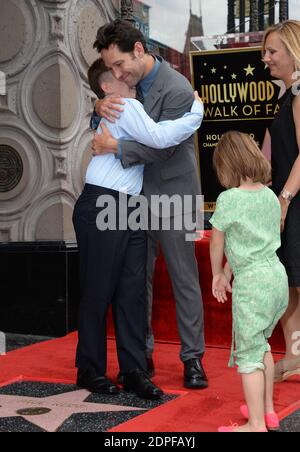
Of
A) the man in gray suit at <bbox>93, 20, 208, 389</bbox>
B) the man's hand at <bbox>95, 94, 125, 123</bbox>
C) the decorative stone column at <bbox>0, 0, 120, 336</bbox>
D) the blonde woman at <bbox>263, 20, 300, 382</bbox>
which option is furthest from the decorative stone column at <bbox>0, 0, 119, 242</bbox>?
the blonde woman at <bbox>263, 20, 300, 382</bbox>

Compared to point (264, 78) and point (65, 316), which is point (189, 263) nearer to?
point (65, 316)

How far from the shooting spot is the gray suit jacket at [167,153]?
10.8ft

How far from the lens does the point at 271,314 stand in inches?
107

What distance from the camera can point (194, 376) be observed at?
11.2 ft

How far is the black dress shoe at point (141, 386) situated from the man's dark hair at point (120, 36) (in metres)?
1.41

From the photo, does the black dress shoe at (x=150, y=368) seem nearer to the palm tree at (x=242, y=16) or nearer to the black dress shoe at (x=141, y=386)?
the black dress shoe at (x=141, y=386)

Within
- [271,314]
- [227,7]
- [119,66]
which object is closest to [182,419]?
[271,314]

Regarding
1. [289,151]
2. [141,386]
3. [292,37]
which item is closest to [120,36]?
[292,37]

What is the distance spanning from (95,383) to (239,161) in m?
1.23

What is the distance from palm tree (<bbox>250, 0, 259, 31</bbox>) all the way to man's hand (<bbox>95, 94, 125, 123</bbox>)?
192 centimetres

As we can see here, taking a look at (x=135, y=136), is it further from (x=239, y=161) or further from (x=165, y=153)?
(x=239, y=161)

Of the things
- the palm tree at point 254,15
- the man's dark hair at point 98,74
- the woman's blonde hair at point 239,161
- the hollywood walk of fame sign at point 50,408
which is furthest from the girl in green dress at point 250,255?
the palm tree at point 254,15

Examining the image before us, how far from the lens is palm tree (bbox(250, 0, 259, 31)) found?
493 cm

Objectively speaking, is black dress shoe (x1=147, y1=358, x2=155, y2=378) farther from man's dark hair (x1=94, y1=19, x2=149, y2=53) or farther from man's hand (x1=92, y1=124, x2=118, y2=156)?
man's dark hair (x1=94, y1=19, x2=149, y2=53)
